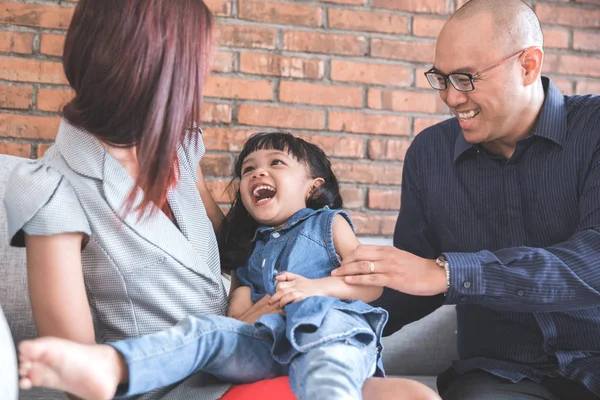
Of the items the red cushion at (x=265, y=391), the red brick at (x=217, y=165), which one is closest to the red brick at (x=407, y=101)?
the red brick at (x=217, y=165)

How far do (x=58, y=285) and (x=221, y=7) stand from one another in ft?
4.63

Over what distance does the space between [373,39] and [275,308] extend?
135 centimetres

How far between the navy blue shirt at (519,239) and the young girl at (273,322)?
26cm

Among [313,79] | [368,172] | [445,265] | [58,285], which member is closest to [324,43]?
[313,79]

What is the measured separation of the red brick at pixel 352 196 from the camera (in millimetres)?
2430

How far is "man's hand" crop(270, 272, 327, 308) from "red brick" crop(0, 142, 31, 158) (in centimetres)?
120

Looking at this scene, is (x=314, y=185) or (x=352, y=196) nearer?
(x=314, y=185)

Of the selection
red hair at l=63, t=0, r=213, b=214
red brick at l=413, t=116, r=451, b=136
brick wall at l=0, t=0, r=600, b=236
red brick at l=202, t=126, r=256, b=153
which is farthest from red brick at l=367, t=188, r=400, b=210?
red hair at l=63, t=0, r=213, b=214

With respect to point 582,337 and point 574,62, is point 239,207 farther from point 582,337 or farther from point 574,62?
point 574,62

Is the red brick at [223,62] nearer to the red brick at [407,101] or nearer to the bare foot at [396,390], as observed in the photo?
the red brick at [407,101]

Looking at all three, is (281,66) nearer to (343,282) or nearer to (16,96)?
(16,96)

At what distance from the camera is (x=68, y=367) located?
1.03 m

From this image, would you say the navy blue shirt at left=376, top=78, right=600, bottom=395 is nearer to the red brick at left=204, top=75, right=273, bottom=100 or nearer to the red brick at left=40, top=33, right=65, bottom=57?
the red brick at left=204, top=75, right=273, bottom=100

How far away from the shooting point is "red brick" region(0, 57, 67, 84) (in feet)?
7.14
